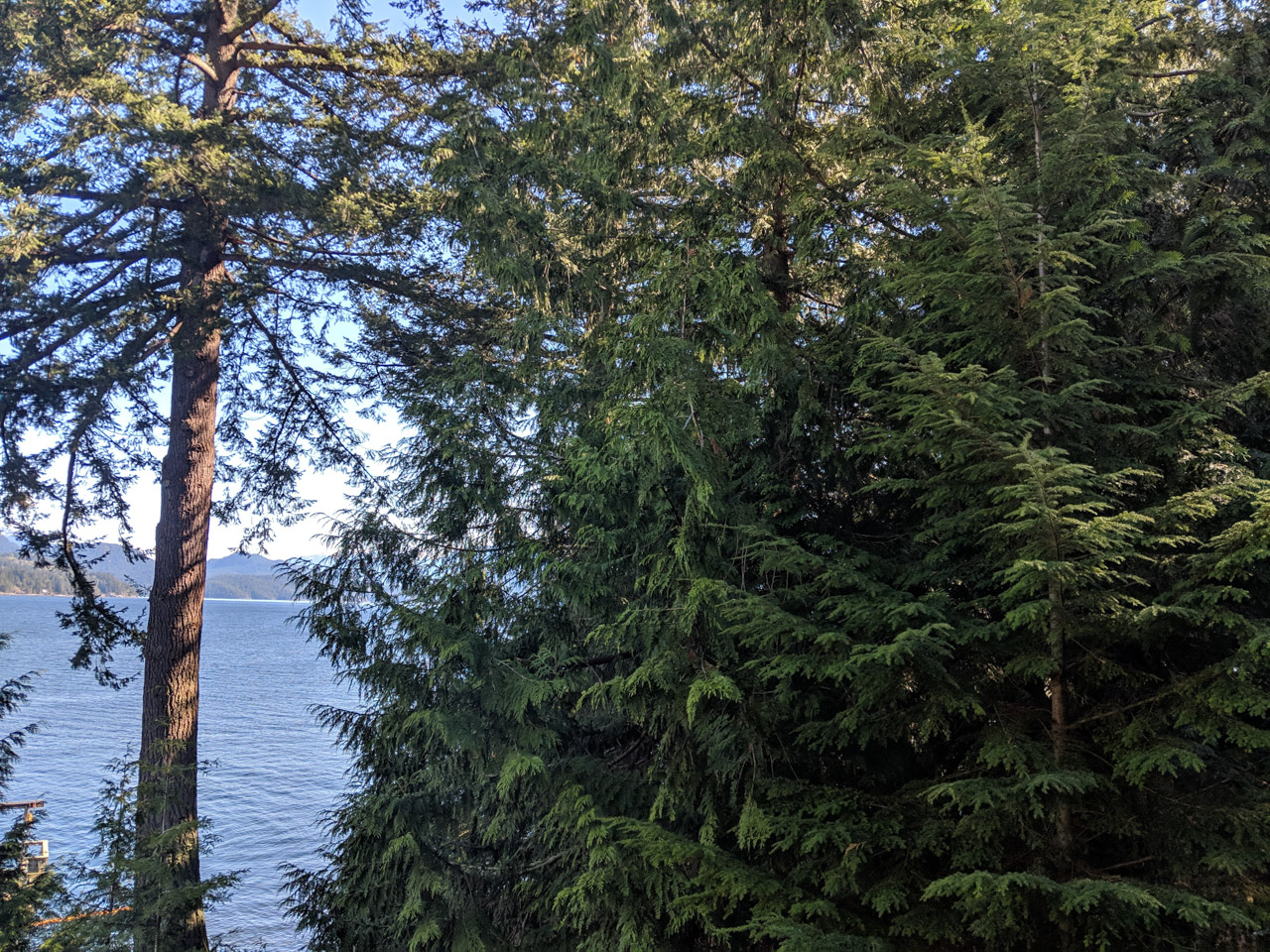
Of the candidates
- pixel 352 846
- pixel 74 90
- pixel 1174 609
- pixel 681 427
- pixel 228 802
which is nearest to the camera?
pixel 1174 609

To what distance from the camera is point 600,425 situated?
19.2ft

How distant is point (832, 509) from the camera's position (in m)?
5.53

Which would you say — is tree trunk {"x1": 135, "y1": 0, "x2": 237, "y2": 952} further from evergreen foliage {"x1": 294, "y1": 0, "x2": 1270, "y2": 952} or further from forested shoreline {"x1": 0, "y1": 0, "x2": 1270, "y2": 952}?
evergreen foliage {"x1": 294, "y1": 0, "x2": 1270, "y2": 952}

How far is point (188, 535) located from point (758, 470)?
7.14 m

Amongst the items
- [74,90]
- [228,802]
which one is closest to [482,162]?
[74,90]

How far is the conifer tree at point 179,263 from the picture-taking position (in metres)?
7.72

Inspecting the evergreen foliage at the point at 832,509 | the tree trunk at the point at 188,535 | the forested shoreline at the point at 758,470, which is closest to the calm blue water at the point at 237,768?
the tree trunk at the point at 188,535

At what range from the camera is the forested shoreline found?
3924 millimetres

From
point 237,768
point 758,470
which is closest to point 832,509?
point 758,470

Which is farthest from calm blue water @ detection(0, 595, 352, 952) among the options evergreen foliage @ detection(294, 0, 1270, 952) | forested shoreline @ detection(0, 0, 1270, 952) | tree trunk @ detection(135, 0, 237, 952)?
evergreen foliage @ detection(294, 0, 1270, 952)

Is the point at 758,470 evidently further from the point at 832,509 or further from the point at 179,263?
the point at 179,263

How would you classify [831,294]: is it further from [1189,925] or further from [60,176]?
[60,176]

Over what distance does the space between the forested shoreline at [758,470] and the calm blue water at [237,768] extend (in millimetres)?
1781

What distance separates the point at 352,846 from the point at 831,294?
6.59 m
